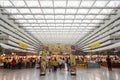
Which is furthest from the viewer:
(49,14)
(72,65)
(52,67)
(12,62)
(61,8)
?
(49,14)

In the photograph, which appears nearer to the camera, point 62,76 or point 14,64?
point 62,76

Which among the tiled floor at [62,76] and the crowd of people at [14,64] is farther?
the crowd of people at [14,64]

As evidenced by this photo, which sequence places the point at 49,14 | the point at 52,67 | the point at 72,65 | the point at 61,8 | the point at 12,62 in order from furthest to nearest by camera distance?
the point at 49,14 < the point at 61,8 < the point at 12,62 < the point at 52,67 < the point at 72,65

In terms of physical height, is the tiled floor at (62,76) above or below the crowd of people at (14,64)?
below

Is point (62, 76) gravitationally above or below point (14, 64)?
below

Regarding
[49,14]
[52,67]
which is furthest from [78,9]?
[52,67]

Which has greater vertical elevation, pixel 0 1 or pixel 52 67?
pixel 0 1

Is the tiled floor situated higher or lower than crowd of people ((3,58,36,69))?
lower

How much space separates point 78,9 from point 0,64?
48.3 feet

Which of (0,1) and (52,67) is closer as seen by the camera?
(52,67)

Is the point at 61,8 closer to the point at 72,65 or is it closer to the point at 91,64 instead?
the point at 91,64

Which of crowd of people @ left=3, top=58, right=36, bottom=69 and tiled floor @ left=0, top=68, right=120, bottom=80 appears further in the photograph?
crowd of people @ left=3, top=58, right=36, bottom=69

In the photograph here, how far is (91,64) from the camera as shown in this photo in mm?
28750

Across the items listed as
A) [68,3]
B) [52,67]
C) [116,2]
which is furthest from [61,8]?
[52,67]
